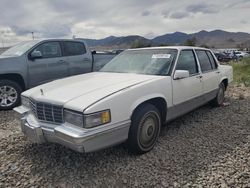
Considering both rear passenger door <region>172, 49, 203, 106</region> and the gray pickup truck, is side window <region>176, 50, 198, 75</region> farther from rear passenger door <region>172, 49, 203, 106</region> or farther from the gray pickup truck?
the gray pickup truck

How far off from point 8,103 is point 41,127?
10.7ft

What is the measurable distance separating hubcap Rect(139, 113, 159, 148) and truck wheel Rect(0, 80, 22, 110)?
385cm

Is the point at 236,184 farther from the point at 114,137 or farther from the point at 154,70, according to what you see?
the point at 154,70

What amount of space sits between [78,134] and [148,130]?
115cm

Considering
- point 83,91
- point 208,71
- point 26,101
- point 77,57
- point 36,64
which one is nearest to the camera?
point 83,91

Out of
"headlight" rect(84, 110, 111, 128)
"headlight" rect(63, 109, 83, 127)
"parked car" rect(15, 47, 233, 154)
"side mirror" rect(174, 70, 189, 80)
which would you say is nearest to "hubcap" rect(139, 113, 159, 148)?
"parked car" rect(15, 47, 233, 154)

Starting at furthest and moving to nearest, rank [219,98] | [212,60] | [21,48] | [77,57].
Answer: [77,57] → [21,48] → [219,98] → [212,60]

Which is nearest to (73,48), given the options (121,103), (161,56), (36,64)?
(36,64)

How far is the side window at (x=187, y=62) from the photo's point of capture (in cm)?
418

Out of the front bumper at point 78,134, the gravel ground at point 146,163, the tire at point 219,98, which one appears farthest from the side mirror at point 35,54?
the tire at point 219,98

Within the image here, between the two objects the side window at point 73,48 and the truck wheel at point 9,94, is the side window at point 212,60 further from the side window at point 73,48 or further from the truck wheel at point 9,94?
the truck wheel at point 9,94

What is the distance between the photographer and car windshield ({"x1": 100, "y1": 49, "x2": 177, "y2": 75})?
155 inches

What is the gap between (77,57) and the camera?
702cm

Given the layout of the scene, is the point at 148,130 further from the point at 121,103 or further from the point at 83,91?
the point at 83,91
